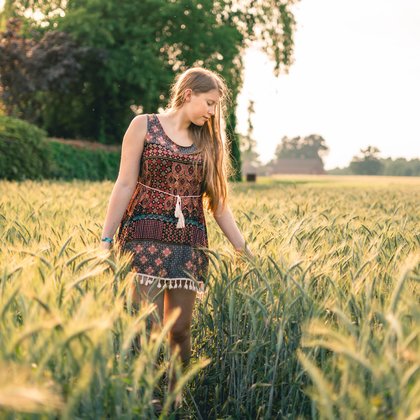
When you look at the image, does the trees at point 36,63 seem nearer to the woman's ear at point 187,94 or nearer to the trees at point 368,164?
the woman's ear at point 187,94

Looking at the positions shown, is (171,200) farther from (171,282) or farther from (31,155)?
(31,155)

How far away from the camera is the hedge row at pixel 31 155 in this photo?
15.8 m

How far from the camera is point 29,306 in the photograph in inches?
65.9

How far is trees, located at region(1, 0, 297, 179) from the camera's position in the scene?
80.0ft

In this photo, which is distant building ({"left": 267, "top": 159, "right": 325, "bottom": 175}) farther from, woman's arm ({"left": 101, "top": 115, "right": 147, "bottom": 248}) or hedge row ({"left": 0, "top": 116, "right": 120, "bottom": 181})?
woman's arm ({"left": 101, "top": 115, "right": 147, "bottom": 248})

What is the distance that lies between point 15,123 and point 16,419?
53.2 feet

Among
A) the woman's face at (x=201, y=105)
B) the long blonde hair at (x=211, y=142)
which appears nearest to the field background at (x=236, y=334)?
the long blonde hair at (x=211, y=142)

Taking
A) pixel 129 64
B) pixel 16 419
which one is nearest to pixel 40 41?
pixel 129 64

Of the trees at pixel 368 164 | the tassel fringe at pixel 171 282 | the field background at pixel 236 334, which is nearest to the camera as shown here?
the field background at pixel 236 334

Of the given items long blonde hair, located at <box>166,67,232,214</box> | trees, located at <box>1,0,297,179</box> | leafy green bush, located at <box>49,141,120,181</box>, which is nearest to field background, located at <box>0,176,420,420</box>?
long blonde hair, located at <box>166,67,232,214</box>

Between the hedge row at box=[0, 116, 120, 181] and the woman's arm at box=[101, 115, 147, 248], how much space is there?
12755 mm

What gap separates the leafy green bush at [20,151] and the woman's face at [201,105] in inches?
506

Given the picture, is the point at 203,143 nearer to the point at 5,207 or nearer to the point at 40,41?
the point at 5,207

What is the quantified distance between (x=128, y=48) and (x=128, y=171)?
22.8 meters
